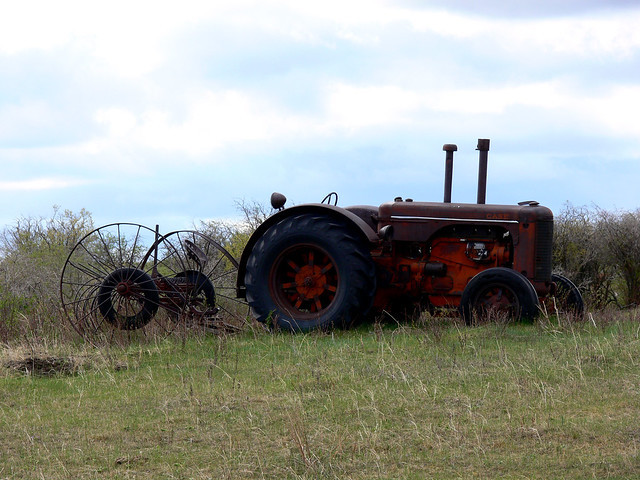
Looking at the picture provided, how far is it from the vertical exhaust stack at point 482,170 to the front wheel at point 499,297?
1701 mm

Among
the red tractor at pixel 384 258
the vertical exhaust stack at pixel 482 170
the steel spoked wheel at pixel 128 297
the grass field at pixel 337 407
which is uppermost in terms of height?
the vertical exhaust stack at pixel 482 170

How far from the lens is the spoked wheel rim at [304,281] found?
37.1ft

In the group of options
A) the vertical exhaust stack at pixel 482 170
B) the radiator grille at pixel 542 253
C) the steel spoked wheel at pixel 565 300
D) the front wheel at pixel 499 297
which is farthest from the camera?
the vertical exhaust stack at pixel 482 170

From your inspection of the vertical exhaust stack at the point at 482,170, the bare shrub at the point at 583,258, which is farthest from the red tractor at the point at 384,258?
the bare shrub at the point at 583,258

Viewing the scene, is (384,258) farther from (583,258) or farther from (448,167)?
(583,258)

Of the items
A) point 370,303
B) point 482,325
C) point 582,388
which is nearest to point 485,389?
point 582,388

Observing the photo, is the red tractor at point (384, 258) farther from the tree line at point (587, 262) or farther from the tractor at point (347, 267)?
the tree line at point (587, 262)

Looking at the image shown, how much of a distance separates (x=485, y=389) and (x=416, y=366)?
3.37 ft

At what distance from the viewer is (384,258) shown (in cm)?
1155

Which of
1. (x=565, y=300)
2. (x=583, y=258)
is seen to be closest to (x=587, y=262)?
(x=583, y=258)

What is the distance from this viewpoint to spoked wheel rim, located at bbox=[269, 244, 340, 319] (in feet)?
37.1

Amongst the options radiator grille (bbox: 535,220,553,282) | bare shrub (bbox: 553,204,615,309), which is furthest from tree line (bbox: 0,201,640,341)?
radiator grille (bbox: 535,220,553,282)

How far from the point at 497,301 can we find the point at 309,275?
2.58 m

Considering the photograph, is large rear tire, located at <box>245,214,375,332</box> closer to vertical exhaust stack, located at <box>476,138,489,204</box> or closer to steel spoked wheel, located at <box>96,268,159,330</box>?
steel spoked wheel, located at <box>96,268,159,330</box>
